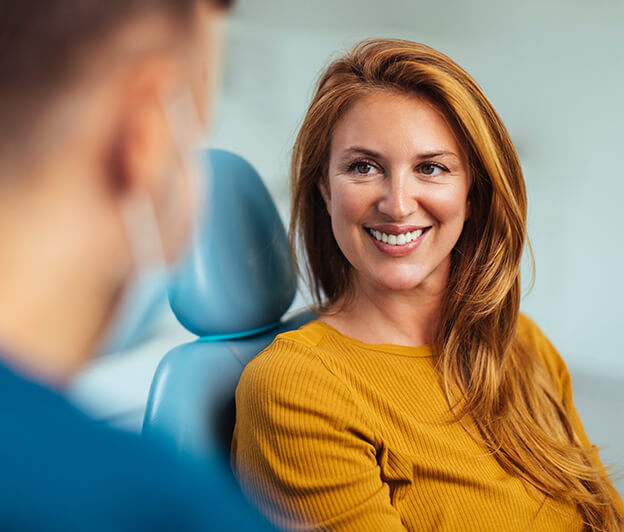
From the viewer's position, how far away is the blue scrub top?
7.4 inches

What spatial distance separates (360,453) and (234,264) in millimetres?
424

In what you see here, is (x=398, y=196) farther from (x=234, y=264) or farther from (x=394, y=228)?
(x=234, y=264)

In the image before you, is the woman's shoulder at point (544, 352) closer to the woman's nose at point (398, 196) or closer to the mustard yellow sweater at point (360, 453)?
the mustard yellow sweater at point (360, 453)

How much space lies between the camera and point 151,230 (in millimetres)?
214

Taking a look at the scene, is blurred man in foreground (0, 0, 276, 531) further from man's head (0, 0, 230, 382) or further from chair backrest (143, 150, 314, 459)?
chair backrest (143, 150, 314, 459)

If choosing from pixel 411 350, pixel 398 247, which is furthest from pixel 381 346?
pixel 398 247

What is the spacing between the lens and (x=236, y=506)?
0.22 meters

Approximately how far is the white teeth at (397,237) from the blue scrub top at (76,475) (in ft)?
3.00

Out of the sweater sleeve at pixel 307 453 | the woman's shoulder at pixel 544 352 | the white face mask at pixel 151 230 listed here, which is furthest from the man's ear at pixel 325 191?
the white face mask at pixel 151 230

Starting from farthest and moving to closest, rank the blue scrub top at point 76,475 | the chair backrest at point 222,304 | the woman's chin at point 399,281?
the woman's chin at point 399,281
the chair backrest at point 222,304
the blue scrub top at point 76,475

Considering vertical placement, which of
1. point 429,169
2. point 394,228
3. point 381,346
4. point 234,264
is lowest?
point 381,346

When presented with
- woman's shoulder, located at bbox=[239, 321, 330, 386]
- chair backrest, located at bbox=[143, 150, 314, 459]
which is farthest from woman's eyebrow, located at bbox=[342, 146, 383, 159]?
woman's shoulder, located at bbox=[239, 321, 330, 386]

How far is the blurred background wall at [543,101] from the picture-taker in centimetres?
237

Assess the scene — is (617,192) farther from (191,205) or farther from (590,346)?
(191,205)
